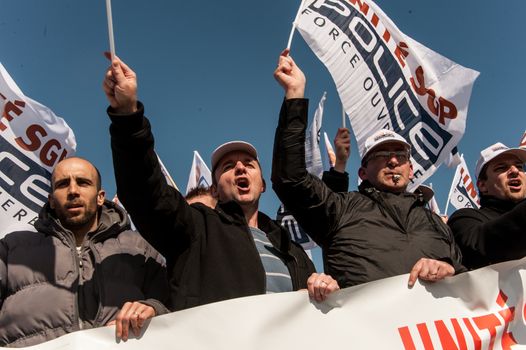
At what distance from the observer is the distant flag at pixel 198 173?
358 inches

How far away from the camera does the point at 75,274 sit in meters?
2.92

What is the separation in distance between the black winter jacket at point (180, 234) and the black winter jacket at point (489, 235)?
103 cm

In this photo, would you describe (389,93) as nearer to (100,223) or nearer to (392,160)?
(392,160)

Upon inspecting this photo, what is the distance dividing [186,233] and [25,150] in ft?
8.39

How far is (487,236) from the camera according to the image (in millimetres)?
3328

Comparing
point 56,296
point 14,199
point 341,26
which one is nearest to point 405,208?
point 56,296

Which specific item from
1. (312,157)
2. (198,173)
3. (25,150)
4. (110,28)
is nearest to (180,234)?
(110,28)

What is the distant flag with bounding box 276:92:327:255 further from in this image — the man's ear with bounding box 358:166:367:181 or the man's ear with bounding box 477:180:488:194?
the man's ear with bounding box 358:166:367:181

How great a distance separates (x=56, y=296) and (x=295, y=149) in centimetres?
134

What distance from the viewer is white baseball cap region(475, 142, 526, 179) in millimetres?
4312

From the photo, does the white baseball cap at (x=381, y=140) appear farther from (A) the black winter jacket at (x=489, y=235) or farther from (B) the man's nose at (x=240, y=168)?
(B) the man's nose at (x=240, y=168)

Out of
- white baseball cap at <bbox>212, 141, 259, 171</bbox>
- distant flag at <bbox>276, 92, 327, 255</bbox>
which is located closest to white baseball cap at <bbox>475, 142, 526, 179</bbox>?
white baseball cap at <bbox>212, 141, 259, 171</bbox>

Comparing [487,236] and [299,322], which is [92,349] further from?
[487,236]

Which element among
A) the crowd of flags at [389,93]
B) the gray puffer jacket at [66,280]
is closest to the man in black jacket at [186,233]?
the gray puffer jacket at [66,280]
